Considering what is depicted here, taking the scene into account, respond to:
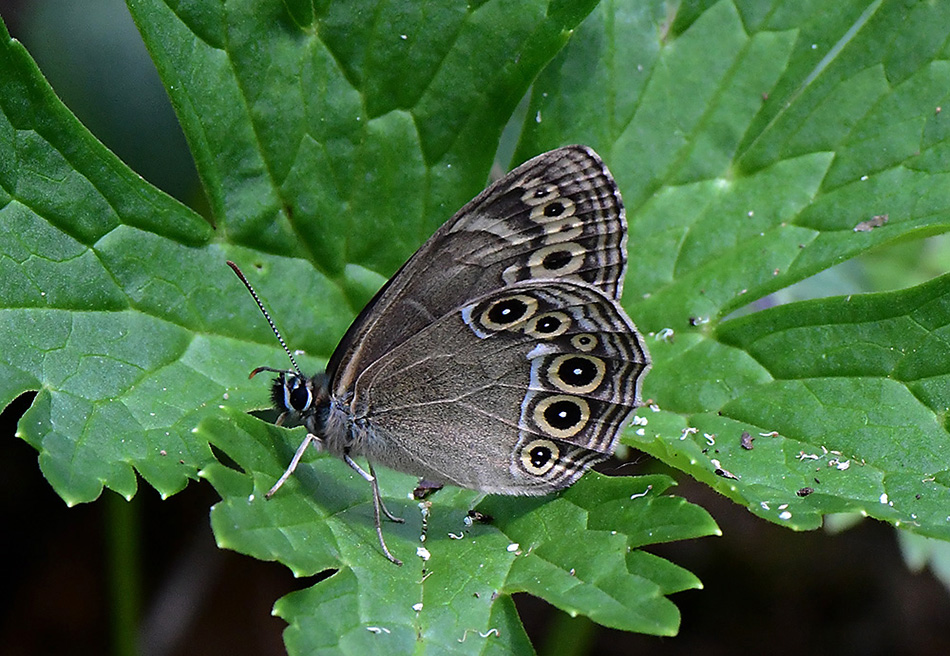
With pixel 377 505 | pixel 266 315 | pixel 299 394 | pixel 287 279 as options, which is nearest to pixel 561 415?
pixel 377 505

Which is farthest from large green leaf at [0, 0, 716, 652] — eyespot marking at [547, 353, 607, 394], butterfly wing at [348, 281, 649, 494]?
eyespot marking at [547, 353, 607, 394]

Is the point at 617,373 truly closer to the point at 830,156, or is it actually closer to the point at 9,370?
the point at 830,156

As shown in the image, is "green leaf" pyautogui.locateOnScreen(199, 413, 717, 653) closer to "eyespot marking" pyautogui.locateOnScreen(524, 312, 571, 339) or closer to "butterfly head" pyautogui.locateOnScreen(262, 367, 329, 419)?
"butterfly head" pyautogui.locateOnScreen(262, 367, 329, 419)

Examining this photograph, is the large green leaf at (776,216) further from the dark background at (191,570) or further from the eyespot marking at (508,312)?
the dark background at (191,570)

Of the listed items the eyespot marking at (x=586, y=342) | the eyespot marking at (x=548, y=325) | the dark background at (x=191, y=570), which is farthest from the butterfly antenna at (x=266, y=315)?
the dark background at (x=191, y=570)

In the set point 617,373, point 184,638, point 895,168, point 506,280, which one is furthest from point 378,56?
point 184,638

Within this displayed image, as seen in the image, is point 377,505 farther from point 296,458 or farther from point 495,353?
point 495,353
